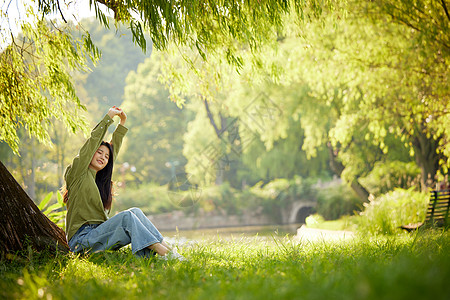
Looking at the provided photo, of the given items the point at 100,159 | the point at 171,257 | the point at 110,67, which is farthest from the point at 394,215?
the point at 110,67

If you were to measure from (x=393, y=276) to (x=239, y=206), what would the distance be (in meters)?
22.8

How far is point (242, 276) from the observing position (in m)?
2.64

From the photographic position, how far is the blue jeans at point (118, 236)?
3.58m

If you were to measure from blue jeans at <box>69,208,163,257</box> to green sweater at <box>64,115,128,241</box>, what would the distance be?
154 millimetres

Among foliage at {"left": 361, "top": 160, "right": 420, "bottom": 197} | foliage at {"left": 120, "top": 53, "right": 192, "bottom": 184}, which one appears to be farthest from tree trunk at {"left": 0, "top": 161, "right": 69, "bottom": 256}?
foliage at {"left": 120, "top": 53, "right": 192, "bottom": 184}

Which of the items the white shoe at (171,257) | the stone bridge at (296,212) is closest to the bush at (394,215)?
the white shoe at (171,257)

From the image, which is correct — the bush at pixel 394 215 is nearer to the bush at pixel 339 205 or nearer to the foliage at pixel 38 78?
the foliage at pixel 38 78

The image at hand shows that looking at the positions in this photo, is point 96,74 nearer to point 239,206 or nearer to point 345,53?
point 239,206

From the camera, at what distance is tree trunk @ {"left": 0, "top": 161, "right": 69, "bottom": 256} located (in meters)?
3.46

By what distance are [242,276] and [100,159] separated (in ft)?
6.93

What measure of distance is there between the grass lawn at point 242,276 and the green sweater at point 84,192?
37 centimetres

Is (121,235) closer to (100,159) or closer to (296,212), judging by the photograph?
(100,159)

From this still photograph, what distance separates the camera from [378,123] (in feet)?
30.5

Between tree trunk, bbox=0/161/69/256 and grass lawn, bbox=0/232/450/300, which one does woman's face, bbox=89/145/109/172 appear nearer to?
tree trunk, bbox=0/161/69/256
